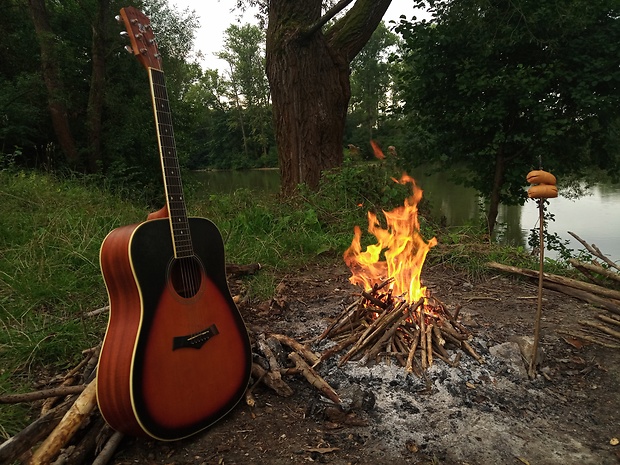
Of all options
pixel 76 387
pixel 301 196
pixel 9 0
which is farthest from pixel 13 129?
pixel 76 387

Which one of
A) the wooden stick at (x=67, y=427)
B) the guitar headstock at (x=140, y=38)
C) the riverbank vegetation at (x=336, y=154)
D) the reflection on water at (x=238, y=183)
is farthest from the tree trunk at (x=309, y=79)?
the wooden stick at (x=67, y=427)

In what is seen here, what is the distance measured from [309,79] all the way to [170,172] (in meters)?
5.45

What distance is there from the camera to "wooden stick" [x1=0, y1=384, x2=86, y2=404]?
6.66 feet

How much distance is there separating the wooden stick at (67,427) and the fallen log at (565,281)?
13.7 feet

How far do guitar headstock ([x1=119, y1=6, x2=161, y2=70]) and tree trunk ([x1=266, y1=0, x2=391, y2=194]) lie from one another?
491 centimetres

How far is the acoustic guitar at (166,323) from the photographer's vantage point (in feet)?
6.30

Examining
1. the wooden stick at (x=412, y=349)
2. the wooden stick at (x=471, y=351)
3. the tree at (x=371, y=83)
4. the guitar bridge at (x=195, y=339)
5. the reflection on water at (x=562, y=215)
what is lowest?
the reflection on water at (x=562, y=215)

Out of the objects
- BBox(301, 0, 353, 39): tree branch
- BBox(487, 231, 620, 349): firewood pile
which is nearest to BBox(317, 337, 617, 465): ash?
BBox(487, 231, 620, 349): firewood pile

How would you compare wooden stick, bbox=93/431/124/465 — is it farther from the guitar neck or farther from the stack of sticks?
the stack of sticks

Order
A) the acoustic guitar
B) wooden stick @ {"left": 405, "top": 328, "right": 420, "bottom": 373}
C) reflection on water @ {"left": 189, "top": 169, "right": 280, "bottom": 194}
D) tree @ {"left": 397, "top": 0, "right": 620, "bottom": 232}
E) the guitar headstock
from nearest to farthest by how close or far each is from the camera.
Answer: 1. the acoustic guitar
2. the guitar headstock
3. wooden stick @ {"left": 405, "top": 328, "right": 420, "bottom": 373}
4. tree @ {"left": 397, "top": 0, "right": 620, "bottom": 232}
5. reflection on water @ {"left": 189, "top": 169, "right": 280, "bottom": 194}

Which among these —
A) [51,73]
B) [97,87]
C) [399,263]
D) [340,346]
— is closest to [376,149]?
[399,263]

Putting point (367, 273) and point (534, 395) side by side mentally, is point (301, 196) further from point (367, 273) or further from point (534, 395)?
point (534, 395)

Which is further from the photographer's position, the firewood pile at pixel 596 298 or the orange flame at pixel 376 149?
the orange flame at pixel 376 149

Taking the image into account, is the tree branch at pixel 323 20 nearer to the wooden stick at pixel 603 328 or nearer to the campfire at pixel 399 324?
the campfire at pixel 399 324
